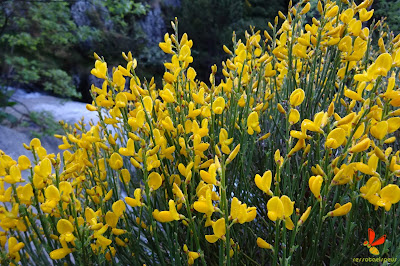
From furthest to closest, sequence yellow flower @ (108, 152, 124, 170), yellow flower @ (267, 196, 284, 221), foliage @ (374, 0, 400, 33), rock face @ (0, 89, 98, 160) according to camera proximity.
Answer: rock face @ (0, 89, 98, 160), foliage @ (374, 0, 400, 33), yellow flower @ (108, 152, 124, 170), yellow flower @ (267, 196, 284, 221)

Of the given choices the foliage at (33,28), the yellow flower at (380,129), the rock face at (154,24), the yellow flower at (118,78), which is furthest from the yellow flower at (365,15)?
the rock face at (154,24)

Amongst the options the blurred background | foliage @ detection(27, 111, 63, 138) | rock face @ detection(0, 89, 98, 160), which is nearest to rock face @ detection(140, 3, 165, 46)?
the blurred background

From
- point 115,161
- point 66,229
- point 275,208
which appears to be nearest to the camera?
point 275,208

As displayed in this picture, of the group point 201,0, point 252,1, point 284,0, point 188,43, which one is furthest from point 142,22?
point 188,43

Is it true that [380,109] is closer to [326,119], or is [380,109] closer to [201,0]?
[326,119]

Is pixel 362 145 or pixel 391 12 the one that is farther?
pixel 391 12

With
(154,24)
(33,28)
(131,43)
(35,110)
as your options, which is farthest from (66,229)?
(154,24)

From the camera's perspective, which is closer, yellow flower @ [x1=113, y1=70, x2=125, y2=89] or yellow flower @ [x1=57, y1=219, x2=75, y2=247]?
yellow flower @ [x1=57, y1=219, x2=75, y2=247]

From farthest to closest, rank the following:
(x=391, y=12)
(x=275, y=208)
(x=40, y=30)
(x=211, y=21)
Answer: (x=211, y=21), (x=40, y=30), (x=391, y=12), (x=275, y=208)

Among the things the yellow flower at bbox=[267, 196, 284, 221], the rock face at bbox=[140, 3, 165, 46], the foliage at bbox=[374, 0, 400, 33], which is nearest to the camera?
the yellow flower at bbox=[267, 196, 284, 221]

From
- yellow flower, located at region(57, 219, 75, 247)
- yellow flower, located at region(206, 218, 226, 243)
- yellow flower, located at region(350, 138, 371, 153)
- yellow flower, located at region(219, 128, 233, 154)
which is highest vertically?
yellow flower, located at region(350, 138, 371, 153)

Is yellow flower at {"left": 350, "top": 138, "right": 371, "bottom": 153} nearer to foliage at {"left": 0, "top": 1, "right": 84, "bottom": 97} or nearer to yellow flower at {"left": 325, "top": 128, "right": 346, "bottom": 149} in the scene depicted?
yellow flower at {"left": 325, "top": 128, "right": 346, "bottom": 149}

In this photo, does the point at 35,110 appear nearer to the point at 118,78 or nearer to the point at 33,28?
the point at 33,28

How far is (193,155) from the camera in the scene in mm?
641
